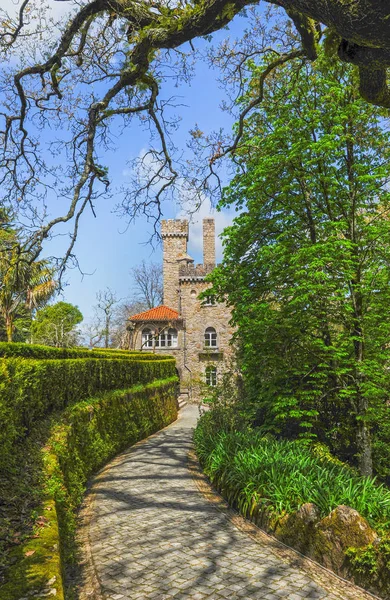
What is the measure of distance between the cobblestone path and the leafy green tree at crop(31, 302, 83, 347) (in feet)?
75.4

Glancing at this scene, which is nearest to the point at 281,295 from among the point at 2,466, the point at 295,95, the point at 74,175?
the point at 295,95

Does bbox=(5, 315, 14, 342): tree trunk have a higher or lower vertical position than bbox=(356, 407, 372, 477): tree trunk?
higher

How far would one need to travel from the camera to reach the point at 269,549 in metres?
5.59

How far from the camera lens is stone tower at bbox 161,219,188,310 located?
37625 mm

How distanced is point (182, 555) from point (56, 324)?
37145 millimetres

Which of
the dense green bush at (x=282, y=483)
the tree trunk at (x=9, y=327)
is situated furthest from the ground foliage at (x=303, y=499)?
the tree trunk at (x=9, y=327)

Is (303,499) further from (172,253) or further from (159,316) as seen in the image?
(172,253)

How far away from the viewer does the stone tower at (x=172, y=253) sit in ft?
123

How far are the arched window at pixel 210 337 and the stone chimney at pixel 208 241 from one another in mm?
5619

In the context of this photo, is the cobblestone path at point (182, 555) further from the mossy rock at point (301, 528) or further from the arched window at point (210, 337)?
the arched window at point (210, 337)

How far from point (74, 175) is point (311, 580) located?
699 centimetres

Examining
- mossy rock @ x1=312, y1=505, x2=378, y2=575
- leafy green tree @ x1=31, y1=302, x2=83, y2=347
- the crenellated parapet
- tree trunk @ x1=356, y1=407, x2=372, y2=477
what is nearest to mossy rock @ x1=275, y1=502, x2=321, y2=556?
mossy rock @ x1=312, y1=505, x2=378, y2=575

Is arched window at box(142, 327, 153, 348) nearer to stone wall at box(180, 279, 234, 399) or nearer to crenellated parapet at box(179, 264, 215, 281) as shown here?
stone wall at box(180, 279, 234, 399)

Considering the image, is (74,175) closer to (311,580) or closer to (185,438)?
(311,580)
